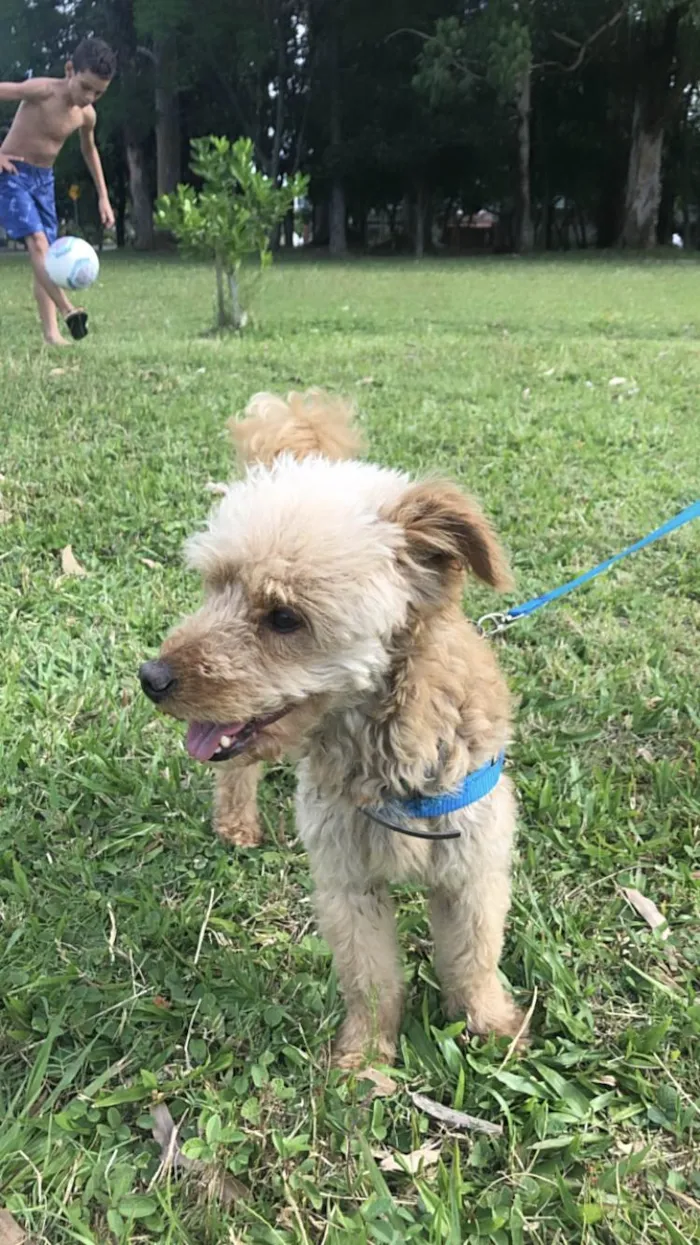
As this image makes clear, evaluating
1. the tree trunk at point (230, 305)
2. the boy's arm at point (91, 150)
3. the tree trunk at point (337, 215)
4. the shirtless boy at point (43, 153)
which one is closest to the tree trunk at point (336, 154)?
the tree trunk at point (337, 215)

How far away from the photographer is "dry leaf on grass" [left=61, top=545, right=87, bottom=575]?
430cm

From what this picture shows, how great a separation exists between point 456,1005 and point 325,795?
2.24 ft

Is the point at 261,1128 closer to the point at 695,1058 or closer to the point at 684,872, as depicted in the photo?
the point at 695,1058

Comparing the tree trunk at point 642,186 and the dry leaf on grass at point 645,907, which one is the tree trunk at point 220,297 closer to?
the dry leaf on grass at point 645,907

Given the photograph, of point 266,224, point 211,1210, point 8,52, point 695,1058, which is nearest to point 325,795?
point 211,1210

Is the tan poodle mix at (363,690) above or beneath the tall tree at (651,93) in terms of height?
beneath

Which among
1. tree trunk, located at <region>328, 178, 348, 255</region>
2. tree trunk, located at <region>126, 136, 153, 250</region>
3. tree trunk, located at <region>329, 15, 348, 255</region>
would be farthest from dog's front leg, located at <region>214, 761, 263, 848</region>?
tree trunk, located at <region>126, 136, 153, 250</region>

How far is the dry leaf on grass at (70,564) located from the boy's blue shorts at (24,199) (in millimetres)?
5504

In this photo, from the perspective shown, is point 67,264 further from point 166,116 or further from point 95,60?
point 166,116

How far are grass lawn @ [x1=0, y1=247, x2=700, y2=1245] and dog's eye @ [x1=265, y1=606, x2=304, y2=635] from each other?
1.05m

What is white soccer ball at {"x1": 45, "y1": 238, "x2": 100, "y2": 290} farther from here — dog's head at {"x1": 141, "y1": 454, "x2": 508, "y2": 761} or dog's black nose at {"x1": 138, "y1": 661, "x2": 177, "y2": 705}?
dog's black nose at {"x1": 138, "y1": 661, "x2": 177, "y2": 705}

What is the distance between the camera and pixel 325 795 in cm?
205

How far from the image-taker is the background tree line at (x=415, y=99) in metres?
27.5

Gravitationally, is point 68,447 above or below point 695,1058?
above
